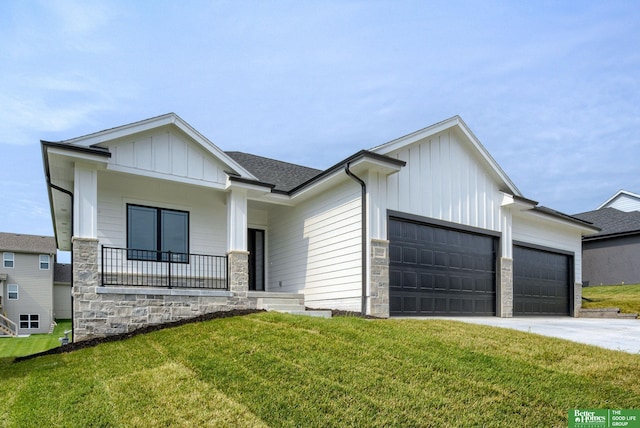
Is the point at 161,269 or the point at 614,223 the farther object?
the point at 614,223

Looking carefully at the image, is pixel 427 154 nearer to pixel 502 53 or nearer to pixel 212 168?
pixel 502 53

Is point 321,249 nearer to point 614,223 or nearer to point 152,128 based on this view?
point 152,128

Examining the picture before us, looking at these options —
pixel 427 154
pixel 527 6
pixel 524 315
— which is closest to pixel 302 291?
pixel 427 154

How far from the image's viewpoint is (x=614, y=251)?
967 inches

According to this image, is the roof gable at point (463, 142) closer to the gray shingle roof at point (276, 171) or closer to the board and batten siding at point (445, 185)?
the board and batten siding at point (445, 185)

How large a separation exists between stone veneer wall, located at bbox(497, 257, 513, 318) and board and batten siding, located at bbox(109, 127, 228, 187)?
8.63 meters

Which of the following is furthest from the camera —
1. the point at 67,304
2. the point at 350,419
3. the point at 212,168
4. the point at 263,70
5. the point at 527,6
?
the point at 67,304

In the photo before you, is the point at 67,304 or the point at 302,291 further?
the point at 67,304

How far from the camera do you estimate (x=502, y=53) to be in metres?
11.4

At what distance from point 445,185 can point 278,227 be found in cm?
520

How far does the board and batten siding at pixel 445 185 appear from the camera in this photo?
38.1ft

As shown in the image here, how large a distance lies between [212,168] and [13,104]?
4.58m

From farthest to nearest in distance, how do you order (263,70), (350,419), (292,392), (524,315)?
(524,315) < (263,70) < (292,392) < (350,419)

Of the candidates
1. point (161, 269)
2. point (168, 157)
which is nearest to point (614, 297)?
point (161, 269)
